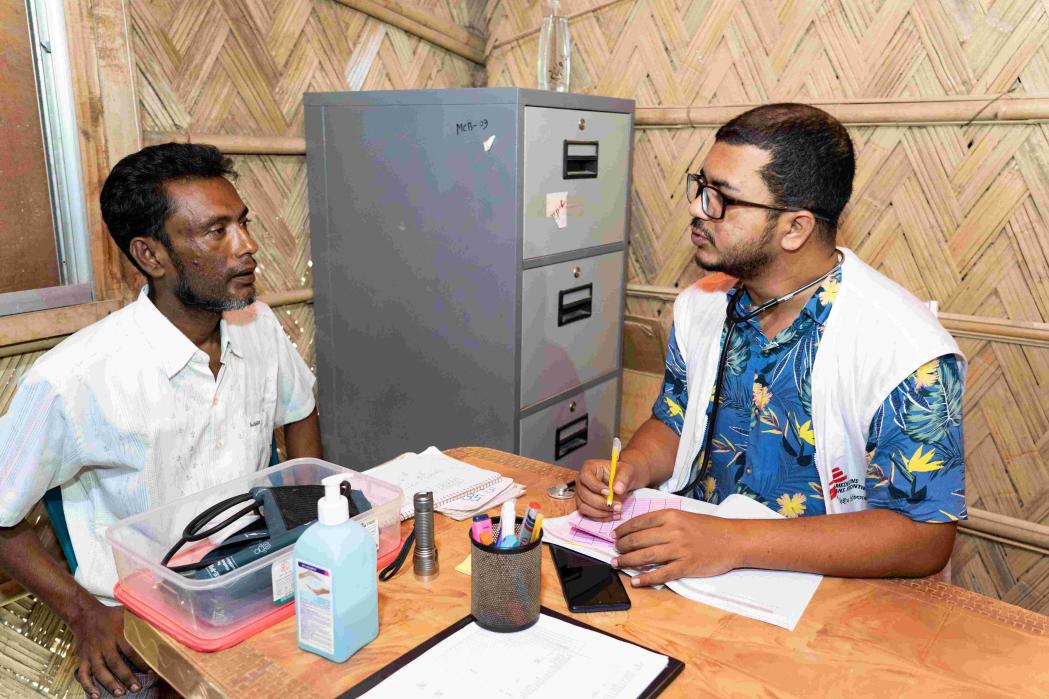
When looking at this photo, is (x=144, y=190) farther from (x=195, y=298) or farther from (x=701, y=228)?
(x=701, y=228)

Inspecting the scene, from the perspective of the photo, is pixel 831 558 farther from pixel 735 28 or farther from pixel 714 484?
pixel 735 28

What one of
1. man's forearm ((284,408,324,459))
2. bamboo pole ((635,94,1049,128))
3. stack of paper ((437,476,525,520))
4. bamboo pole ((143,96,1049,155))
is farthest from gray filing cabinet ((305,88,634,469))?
stack of paper ((437,476,525,520))

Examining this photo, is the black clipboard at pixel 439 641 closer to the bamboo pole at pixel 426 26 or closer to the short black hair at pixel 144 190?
the short black hair at pixel 144 190

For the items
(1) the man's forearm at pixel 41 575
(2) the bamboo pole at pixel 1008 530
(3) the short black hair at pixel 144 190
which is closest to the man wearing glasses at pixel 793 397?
(1) the man's forearm at pixel 41 575

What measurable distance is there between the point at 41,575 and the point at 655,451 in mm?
1236

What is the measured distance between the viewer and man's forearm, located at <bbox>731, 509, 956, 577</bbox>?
3.79 ft

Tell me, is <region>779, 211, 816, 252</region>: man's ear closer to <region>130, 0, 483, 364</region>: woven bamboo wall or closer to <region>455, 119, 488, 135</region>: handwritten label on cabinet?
<region>455, 119, 488, 135</region>: handwritten label on cabinet

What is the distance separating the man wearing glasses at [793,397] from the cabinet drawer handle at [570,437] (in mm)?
781

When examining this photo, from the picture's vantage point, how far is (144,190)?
1.58 meters

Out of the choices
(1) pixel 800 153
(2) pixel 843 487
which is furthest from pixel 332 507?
(1) pixel 800 153

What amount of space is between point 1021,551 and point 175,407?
242cm

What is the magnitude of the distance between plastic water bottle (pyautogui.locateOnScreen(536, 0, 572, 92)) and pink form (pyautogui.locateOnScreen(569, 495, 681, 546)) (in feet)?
6.06

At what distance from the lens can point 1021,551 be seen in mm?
Result: 2299

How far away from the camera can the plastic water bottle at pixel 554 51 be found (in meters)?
2.77
